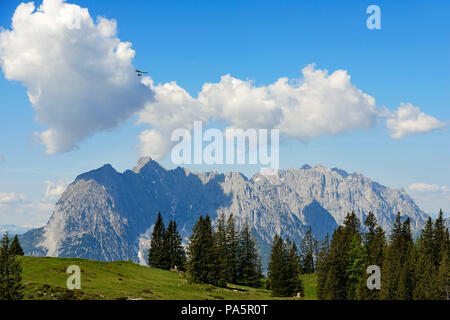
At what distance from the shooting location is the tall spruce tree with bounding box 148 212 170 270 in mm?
120750

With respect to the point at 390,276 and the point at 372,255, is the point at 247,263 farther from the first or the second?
the point at 390,276

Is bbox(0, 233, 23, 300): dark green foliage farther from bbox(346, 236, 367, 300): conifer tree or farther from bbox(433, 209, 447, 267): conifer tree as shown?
bbox(433, 209, 447, 267): conifer tree

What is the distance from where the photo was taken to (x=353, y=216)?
399 feet

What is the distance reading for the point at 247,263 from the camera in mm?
124875

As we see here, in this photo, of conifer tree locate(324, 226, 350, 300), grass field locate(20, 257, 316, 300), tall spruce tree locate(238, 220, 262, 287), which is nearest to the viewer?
grass field locate(20, 257, 316, 300)

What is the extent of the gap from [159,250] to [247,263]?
27.6 metres

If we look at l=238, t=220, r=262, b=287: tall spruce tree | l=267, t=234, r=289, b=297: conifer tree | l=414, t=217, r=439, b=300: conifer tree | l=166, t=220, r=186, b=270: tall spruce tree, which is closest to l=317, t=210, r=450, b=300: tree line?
l=414, t=217, r=439, b=300: conifer tree

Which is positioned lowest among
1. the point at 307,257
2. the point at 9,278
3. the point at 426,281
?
the point at 426,281

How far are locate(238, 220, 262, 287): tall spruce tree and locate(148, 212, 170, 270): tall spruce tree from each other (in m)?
22.6

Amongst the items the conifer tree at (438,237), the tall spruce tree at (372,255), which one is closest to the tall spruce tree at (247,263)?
the tall spruce tree at (372,255)

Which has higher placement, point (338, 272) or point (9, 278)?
point (9, 278)

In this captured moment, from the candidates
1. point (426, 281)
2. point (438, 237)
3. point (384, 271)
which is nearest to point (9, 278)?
point (384, 271)
